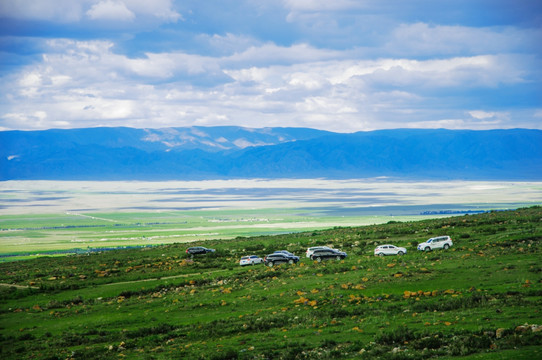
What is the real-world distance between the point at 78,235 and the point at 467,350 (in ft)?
390

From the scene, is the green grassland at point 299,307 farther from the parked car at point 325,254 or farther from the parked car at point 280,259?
the parked car at point 280,259

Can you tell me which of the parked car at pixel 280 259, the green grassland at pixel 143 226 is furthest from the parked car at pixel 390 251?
the green grassland at pixel 143 226

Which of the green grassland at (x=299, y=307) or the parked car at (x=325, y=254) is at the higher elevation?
the parked car at (x=325, y=254)

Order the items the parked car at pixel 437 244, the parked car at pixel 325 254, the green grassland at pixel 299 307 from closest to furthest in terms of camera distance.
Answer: the green grassland at pixel 299 307
the parked car at pixel 437 244
the parked car at pixel 325 254

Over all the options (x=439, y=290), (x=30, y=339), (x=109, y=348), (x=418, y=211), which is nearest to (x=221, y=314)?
(x=109, y=348)

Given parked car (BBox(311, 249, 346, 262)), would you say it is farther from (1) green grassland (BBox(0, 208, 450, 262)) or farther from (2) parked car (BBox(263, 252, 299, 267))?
(1) green grassland (BBox(0, 208, 450, 262))

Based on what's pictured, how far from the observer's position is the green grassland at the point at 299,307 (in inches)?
907

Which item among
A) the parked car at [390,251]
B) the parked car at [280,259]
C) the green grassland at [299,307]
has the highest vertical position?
the parked car at [390,251]

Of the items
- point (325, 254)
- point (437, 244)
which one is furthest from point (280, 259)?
point (437, 244)

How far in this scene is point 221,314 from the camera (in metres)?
33.4

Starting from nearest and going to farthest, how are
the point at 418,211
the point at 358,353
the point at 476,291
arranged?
the point at 358,353
the point at 476,291
the point at 418,211

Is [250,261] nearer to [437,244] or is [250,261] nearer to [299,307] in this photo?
[437,244]

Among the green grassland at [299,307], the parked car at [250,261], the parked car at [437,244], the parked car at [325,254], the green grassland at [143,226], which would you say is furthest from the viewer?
the green grassland at [143,226]

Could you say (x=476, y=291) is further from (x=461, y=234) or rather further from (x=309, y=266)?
(x=461, y=234)
